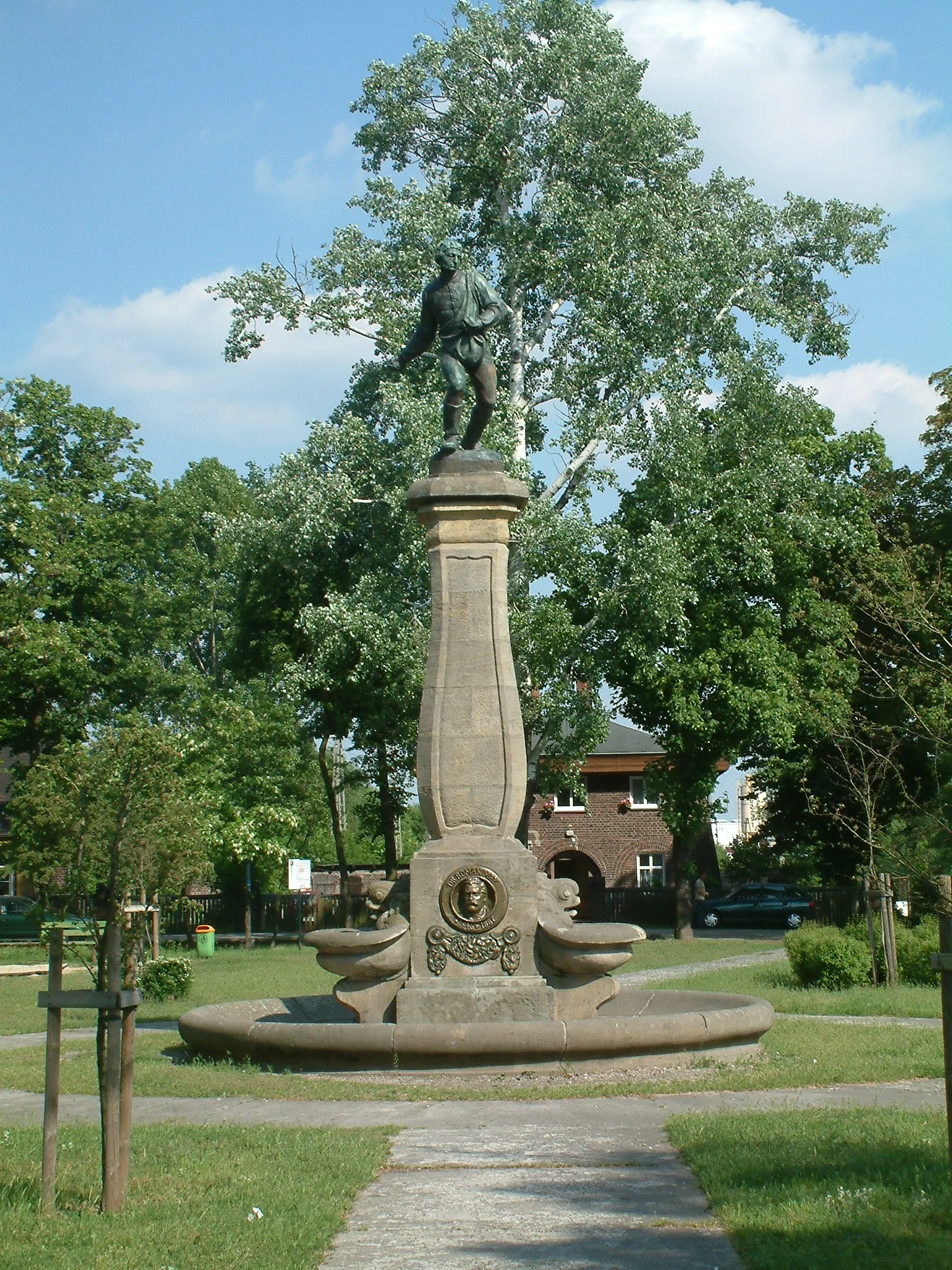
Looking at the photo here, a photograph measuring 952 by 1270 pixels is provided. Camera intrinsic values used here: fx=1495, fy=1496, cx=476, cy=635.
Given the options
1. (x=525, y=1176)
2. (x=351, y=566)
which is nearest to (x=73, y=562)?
(x=351, y=566)

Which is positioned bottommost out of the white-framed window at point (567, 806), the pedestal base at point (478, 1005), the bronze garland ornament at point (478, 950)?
the pedestal base at point (478, 1005)

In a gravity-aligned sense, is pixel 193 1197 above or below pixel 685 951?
above

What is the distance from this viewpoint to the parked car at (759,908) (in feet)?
146

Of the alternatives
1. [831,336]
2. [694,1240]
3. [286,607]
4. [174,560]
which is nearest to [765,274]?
[831,336]

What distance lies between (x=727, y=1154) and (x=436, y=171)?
26973 millimetres

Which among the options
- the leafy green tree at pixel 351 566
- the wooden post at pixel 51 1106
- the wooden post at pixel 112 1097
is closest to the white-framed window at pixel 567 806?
the leafy green tree at pixel 351 566

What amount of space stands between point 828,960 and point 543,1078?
8.98 meters

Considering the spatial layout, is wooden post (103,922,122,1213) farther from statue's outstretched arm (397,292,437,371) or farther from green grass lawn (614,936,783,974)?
green grass lawn (614,936,783,974)

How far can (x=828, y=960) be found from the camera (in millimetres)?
19188

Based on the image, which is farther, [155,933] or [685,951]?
[685,951]

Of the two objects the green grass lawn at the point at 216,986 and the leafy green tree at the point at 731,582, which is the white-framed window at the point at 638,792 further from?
the green grass lawn at the point at 216,986

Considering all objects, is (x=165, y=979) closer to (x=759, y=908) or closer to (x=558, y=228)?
(x=558, y=228)

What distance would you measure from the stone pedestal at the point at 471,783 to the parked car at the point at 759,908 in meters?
33.3

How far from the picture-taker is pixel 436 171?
Result: 31531 mm
